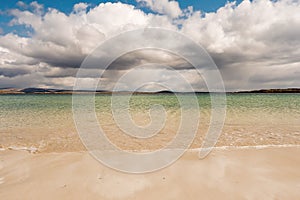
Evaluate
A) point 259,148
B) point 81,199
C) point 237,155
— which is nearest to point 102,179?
point 81,199

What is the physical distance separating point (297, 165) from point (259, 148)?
6.00 feet

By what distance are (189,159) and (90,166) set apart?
9.83 feet

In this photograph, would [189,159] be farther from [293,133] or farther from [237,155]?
[293,133]

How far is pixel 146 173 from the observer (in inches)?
207

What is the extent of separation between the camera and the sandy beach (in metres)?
4.17

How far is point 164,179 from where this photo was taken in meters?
4.84

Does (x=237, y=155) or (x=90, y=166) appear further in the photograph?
(x=237, y=155)

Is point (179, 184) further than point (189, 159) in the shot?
No

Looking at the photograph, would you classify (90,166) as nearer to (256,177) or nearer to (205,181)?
(205,181)

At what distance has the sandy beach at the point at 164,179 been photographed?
4.17 metres

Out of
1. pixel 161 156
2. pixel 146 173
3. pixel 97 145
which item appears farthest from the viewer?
pixel 97 145

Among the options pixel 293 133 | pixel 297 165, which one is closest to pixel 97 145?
pixel 297 165

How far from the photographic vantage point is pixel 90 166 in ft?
18.9

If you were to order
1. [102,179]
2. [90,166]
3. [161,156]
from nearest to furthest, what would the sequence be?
[102,179]
[90,166]
[161,156]
